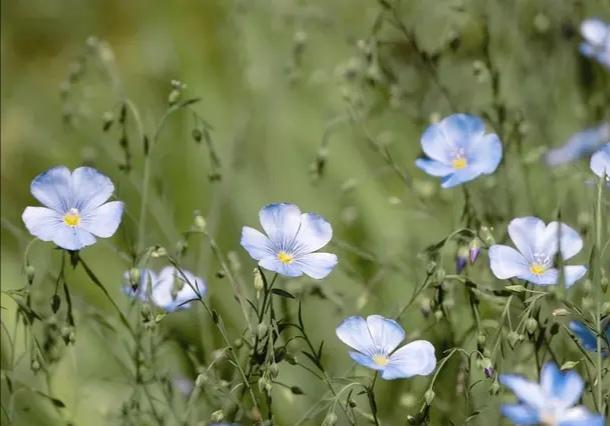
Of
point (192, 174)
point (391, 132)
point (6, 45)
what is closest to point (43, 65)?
point (6, 45)

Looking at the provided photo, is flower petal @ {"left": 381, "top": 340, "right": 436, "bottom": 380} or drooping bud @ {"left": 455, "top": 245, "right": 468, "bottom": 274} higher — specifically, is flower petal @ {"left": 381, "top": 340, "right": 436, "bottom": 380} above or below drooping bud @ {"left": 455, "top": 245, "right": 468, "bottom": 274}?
below

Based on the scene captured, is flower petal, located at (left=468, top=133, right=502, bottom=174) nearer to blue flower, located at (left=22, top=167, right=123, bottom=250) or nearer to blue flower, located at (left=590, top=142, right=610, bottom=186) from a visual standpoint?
blue flower, located at (left=590, top=142, right=610, bottom=186)

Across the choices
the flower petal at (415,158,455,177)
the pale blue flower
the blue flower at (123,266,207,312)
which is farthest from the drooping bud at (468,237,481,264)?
the blue flower at (123,266,207,312)

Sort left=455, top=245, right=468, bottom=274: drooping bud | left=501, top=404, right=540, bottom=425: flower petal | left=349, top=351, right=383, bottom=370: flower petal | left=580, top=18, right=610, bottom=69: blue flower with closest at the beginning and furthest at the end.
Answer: left=501, top=404, right=540, bottom=425: flower petal, left=349, top=351, right=383, bottom=370: flower petal, left=455, top=245, right=468, bottom=274: drooping bud, left=580, top=18, right=610, bottom=69: blue flower

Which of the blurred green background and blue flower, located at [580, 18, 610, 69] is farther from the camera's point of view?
blue flower, located at [580, 18, 610, 69]

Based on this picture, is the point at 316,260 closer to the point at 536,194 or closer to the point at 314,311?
the point at 314,311

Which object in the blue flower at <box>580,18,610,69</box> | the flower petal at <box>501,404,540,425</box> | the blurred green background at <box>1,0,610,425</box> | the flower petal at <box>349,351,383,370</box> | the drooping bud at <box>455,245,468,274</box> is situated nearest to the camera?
the flower petal at <box>501,404,540,425</box>

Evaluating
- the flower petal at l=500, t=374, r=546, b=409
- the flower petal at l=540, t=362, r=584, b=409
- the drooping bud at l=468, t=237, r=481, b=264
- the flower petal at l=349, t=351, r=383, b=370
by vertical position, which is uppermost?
the drooping bud at l=468, t=237, r=481, b=264
